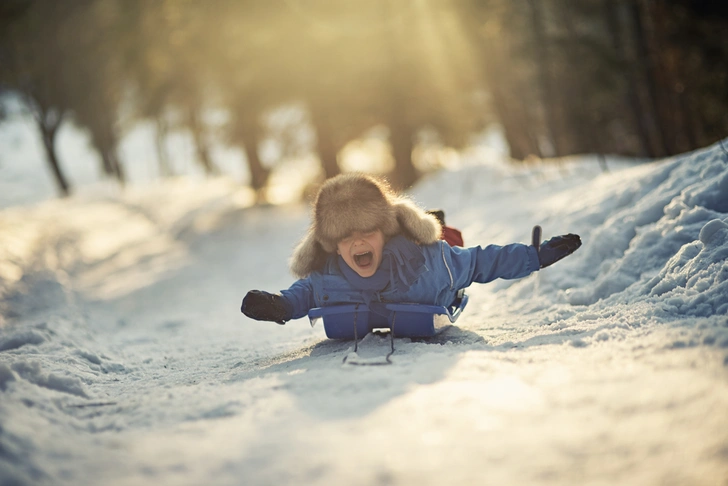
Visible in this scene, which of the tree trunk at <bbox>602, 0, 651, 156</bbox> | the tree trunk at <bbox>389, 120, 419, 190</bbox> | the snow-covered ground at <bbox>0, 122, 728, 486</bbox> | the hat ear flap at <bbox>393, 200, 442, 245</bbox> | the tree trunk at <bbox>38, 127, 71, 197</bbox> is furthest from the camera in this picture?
the tree trunk at <bbox>38, 127, 71, 197</bbox>

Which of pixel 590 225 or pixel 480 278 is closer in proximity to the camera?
pixel 480 278

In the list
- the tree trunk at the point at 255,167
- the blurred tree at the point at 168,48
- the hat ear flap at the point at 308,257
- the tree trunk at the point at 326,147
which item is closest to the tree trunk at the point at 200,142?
→ the blurred tree at the point at 168,48

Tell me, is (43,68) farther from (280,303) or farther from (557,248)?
(557,248)

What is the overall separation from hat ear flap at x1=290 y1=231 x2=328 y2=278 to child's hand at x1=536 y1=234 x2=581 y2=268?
4.73ft

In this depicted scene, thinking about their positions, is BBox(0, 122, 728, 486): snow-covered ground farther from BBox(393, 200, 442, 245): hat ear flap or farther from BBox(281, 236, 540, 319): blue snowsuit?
BBox(393, 200, 442, 245): hat ear flap

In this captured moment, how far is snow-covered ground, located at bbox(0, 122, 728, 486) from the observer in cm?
193

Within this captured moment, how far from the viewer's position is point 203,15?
14.1 m

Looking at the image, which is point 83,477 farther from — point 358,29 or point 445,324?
point 358,29

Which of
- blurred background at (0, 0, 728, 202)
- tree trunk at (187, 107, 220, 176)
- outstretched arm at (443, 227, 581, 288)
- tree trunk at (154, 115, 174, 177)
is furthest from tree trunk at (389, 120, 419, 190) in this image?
tree trunk at (154, 115, 174, 177)

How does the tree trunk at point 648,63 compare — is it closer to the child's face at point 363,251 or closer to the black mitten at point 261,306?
the child's face at point 363,251

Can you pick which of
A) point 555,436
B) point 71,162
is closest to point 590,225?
point 555,436

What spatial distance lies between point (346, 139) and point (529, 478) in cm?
1639

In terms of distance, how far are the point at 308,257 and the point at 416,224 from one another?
753 millimetres

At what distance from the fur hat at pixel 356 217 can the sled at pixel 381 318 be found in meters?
0.37
